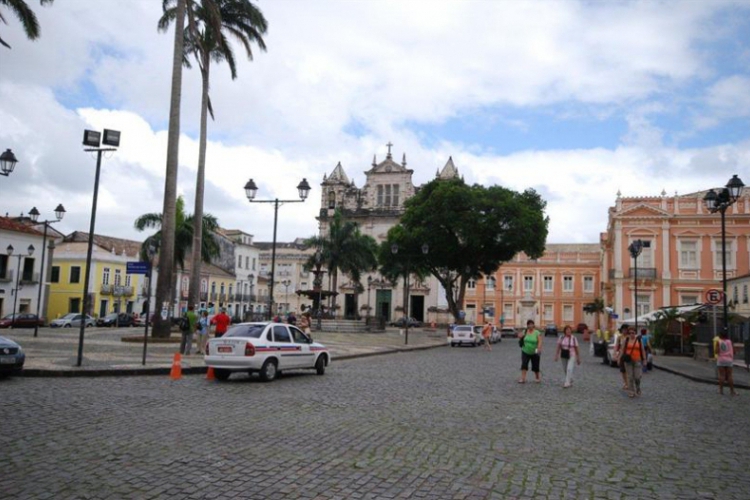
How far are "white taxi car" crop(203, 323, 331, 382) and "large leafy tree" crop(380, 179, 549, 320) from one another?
103ft

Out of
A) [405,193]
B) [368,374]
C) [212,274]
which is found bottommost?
[368,374]

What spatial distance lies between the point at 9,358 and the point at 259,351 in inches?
208

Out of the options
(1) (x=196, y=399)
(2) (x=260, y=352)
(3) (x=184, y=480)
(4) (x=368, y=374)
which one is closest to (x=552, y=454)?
(3) (x=184, y=480)

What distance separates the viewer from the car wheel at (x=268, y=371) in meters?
14.8

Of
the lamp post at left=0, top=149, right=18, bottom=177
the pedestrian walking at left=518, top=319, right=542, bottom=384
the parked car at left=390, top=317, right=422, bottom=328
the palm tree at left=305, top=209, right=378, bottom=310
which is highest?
the palm tree at left=305, top=209, right=378, bottom=310

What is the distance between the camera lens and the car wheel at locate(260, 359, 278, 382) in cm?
1479

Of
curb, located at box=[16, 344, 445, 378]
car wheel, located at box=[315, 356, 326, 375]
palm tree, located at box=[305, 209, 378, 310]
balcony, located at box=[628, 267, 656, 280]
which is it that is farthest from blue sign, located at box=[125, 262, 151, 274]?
balcony, located at box=[628, 267, 656, 280]

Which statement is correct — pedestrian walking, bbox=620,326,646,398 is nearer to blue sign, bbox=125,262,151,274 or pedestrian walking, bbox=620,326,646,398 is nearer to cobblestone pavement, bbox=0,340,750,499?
cobblestone pavement, bbox=0,340,750,499

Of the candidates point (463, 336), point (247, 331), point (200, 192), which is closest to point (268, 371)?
point (247, 331)

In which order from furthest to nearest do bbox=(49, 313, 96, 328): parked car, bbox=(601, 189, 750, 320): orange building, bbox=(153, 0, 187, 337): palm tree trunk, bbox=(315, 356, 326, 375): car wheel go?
bbox=(601, 189, 750, 320): orange building < bbox=(49, 313, 96, 328): parked car < bbox=(153, 0, 187, 337): palm tree trunk < bbox=(315, 356, 326, 375): car wheel

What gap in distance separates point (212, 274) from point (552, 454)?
6707cm

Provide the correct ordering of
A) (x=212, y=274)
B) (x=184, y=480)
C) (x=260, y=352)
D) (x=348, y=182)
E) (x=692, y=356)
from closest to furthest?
(x=184, y=480), (x=260, y=352), (x=692, y=356), (x=212, y=274), (x=348, y=182)

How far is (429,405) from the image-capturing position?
11453mm

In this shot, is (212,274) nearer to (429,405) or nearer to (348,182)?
(348,182)
